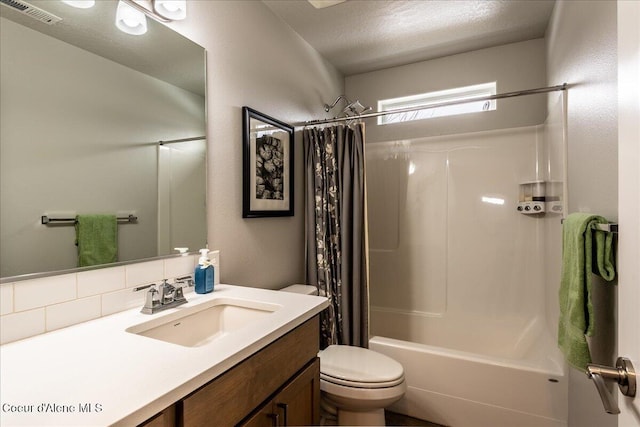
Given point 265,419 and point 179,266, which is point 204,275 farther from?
point 265,419

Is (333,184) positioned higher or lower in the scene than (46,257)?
higher

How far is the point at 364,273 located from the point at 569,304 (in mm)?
1186

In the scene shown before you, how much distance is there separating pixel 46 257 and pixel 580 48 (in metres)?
2.16

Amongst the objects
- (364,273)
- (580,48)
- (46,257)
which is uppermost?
(580,48)

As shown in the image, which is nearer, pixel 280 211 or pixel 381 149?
pixel 280 211

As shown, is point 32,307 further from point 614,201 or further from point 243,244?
point 614,201

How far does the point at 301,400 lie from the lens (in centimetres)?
110

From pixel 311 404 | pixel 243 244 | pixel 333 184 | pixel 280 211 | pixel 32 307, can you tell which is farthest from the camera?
pixel 333 184

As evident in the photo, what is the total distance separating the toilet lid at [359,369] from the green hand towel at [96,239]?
3.64ft

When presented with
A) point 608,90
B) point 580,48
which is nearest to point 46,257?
point 608,90

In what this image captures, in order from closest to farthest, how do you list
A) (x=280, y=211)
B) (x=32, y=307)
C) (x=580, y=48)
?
(x=32, y=307)
(x=580, y=48)
(x=280, y=211)

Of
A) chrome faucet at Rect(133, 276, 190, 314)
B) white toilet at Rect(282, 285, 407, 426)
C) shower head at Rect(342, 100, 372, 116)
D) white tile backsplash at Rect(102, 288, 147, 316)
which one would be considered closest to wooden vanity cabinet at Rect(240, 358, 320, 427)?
white toilet at Rect(282, 285, 407, 426)

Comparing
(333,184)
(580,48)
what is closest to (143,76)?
(333,184)

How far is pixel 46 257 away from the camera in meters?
0.94
